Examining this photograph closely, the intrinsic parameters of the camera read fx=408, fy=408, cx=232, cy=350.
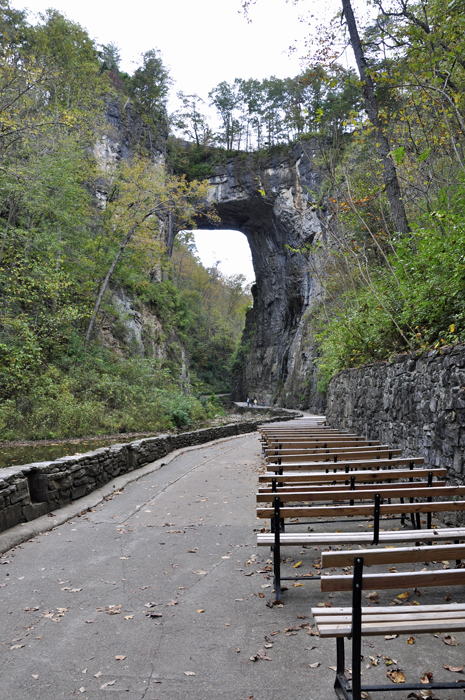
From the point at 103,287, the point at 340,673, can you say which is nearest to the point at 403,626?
the point at 340,673

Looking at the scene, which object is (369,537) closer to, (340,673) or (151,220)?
(340,673)

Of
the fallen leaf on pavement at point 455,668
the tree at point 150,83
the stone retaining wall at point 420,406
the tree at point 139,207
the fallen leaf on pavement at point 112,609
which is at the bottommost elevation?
the fallen leaf on pavement at point 112,609

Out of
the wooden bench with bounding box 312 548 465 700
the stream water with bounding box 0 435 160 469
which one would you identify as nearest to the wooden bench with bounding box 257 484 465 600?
Answer: the wooden bench with bounding box 312 548 465 700

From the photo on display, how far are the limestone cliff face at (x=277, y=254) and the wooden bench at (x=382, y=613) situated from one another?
2753cm

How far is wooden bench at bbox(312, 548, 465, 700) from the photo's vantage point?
5.83 ft

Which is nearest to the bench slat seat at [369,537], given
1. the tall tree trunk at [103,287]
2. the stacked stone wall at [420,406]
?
the stacked stone wall at [420,406]

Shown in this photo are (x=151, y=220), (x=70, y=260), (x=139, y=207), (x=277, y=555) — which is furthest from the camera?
(x=151, y=220)

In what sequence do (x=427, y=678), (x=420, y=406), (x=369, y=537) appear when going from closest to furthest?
(x=427, y=678), (x=369, y=537), (x=420, y=406)

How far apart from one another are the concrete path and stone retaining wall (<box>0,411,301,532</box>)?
1.66ft

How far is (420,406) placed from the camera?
5.25 meters

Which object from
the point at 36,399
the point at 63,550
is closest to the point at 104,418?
the point at 36,399

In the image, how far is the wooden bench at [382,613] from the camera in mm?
1778

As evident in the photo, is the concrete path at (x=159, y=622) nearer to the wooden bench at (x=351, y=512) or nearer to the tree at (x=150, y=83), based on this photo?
the wooden bench at (x=351, y=512)

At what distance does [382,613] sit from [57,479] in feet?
16.6
